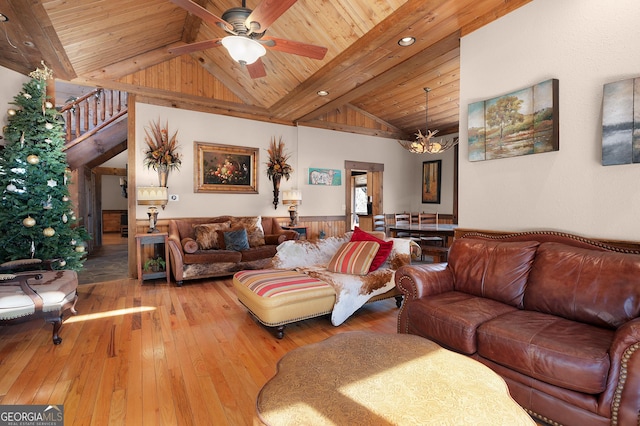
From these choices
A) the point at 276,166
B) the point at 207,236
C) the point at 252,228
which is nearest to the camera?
the point at 207,236

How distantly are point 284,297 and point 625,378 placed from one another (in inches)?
85.0

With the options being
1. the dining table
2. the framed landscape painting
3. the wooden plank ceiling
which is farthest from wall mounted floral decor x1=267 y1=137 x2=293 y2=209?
the framed landscape painting

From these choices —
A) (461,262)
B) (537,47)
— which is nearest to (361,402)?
(461,262)

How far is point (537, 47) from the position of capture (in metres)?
2.61

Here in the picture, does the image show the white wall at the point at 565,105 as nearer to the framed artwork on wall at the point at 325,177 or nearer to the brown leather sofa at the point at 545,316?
the brown leather sofa at the point at 545,316

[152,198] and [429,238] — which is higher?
[152,198]

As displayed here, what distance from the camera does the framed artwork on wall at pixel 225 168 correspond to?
5.51 m

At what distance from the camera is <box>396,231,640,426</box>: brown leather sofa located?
1.43 m

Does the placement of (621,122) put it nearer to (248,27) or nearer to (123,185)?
(248,27)

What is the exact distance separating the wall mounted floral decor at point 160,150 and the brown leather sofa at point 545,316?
14.2ft

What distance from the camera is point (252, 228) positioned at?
5414 mm

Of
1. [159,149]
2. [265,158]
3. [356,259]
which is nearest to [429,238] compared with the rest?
[356,259]

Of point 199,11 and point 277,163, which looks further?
point 277,163

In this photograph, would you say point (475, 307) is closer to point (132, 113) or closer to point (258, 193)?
point (258, 193)
